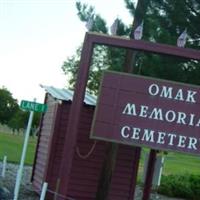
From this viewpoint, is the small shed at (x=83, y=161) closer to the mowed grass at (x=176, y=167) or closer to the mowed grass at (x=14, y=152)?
the mowed grass at (x=176, y=167)

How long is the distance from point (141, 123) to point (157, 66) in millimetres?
4754

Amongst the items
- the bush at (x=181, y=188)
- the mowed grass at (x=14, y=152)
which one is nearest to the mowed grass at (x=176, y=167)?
the bush at (x=181, y=188)

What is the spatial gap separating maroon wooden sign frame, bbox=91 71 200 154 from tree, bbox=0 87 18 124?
4543 inches

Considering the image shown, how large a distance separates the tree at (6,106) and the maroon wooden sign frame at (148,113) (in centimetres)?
11539

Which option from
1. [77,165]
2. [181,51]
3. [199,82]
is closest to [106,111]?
[181,51]

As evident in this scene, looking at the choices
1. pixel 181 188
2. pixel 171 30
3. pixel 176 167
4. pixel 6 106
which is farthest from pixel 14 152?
pixel 6 106

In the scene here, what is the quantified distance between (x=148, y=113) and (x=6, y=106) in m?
119

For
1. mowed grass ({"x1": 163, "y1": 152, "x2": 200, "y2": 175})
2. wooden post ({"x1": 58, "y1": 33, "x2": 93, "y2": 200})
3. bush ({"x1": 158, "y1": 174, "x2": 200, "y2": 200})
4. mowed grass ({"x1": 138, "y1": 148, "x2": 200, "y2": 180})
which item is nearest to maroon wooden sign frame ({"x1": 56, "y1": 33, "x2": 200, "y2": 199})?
wooden post ({"x1": 58, "y1": 33, "x2": 93, "y2": 200})

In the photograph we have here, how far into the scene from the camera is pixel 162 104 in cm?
1188

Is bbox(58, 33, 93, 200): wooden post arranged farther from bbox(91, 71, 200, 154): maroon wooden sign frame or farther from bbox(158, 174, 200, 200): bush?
bbox(158, 174, 200, 200): bush

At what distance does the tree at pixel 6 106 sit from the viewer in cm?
12731

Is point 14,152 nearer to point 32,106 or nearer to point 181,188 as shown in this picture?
point 181,188

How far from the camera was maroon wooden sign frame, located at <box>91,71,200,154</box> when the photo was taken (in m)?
11.8

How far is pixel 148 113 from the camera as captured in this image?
1190 cm
